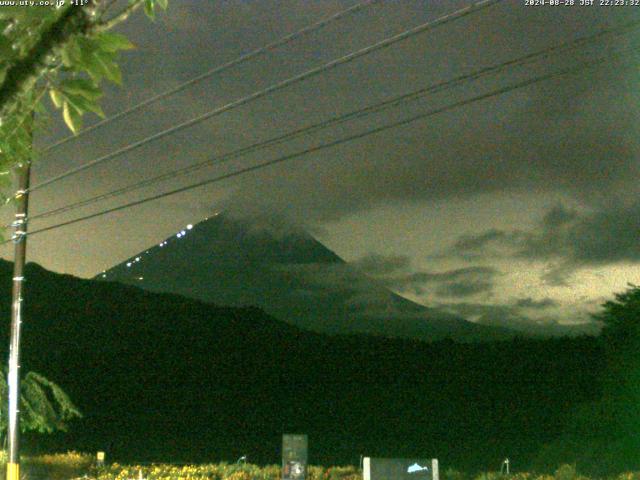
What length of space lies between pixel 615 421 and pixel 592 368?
71.8 ft

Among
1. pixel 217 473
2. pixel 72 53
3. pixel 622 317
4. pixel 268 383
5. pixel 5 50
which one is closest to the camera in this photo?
pixel 5 50

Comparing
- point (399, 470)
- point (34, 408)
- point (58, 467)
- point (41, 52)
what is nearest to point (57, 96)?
point (41, 52)

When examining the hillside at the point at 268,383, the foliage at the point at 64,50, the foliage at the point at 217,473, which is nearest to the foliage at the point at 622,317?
the hillside at the point at 268,383

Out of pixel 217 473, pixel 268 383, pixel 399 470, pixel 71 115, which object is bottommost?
pixel 217 473

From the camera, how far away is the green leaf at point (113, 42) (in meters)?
3.31

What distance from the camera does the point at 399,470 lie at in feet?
42.9

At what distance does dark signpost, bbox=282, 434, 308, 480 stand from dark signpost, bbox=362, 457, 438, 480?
259 centimetres

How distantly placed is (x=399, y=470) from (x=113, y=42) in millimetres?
10691

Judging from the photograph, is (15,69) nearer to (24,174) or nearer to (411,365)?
(24,174)

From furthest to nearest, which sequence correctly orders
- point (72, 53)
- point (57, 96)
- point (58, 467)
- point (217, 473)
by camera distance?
point (58, 467) < point (217, 473) < point (57, 96) < point (72, 53)

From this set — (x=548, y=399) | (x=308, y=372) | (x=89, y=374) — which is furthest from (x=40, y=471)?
(x=308, y=372)

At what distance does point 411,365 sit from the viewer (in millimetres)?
81000

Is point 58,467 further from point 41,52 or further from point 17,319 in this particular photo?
point 41,52

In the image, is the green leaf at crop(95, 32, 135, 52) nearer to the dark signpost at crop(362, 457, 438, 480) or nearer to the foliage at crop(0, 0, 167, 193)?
the foliage at crop(0, 0, 167, 193)
